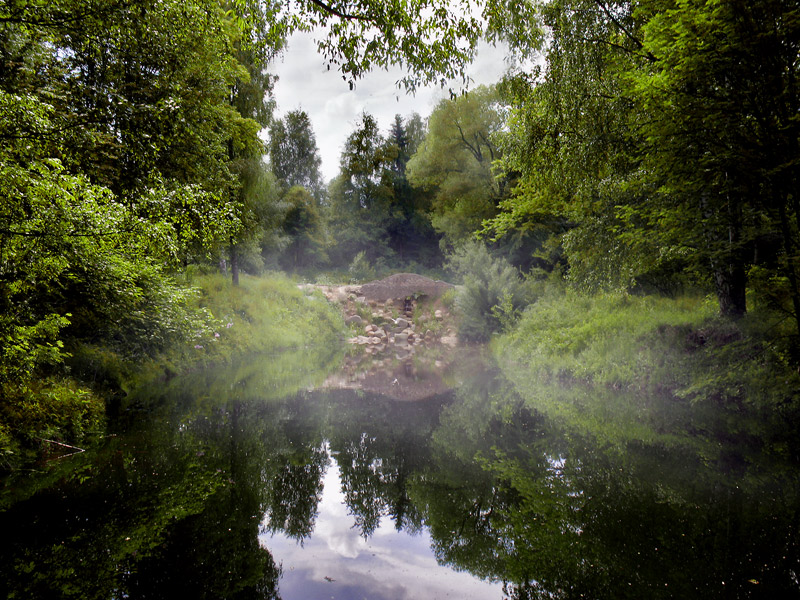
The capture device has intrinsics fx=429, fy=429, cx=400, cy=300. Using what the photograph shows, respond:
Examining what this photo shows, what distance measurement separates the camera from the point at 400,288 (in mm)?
23984

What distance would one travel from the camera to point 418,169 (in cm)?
2258

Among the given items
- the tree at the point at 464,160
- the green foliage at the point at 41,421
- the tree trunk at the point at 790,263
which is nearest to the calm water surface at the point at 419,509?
the green foliage at the point at 41,421

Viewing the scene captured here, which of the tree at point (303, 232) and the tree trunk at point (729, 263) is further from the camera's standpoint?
the tree at point (303, 232)

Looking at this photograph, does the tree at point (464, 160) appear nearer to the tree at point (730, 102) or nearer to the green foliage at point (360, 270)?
the green foliage at point (360, 270)

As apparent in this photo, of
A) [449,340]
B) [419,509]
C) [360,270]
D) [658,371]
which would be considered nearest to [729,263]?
[658,371]

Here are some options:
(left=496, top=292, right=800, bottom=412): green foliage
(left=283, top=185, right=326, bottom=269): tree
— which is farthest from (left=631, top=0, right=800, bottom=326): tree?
(left=283, top=185, right=326, bottom=269): tree

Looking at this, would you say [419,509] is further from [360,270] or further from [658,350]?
[360,270]

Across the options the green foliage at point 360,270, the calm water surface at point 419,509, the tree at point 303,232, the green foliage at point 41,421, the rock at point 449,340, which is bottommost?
the rock at point 449,340

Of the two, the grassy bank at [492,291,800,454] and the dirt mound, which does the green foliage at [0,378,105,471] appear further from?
the dirt mound

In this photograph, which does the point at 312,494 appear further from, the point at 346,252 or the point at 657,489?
the point at 346,252

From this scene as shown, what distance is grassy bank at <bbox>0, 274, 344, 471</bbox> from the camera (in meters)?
5.35

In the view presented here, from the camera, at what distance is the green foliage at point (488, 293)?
15.3 meters

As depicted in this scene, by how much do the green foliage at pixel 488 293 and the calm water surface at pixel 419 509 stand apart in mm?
7959

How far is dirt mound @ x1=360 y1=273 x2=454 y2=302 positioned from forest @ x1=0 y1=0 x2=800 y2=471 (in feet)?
35.9
